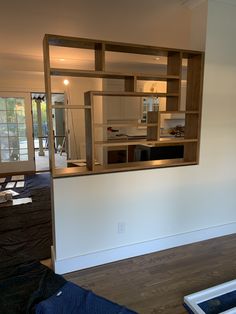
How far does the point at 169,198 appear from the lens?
101 inches

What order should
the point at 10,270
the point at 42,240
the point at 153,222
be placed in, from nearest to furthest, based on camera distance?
the point at 10,270
the point at 153,222
the point at 42,240

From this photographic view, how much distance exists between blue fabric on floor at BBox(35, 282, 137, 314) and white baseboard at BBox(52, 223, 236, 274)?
0.27 metres

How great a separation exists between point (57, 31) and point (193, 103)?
2115mm

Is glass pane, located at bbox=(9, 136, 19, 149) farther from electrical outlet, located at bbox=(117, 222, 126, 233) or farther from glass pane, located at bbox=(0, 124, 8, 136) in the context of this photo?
electrical outlet, located at bbox=(117, 222, 126, 233)

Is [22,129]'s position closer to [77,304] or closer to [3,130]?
[3,130]

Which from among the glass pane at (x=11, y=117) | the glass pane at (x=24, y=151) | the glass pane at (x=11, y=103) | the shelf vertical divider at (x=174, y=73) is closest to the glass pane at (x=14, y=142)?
the glass pane at (x=24, y=151)

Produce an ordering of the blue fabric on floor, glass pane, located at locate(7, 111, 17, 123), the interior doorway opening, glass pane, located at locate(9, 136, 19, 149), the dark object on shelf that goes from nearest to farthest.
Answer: the blue fabric on floor
the dark object on shelf
glass pane, located at locate(7, 111, 17, 123)
glass pane, located at locate(9, 136, 19, 149)
the interior doorway opening

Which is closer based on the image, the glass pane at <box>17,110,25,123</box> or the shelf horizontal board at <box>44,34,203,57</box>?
the shelf horizontal board at <box>44,34,203,57</box>

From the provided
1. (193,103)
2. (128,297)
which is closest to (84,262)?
(128,297)

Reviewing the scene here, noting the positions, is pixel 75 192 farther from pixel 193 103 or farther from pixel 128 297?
pixel 193 103

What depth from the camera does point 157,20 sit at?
2.93 m

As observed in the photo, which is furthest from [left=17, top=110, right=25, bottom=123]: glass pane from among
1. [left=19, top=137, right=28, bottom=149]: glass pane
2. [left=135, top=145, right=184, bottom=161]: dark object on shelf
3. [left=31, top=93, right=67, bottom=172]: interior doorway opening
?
[left=135, top=145, right=184, bottom=161]: dark object on shelf

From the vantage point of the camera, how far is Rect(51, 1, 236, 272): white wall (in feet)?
7.29

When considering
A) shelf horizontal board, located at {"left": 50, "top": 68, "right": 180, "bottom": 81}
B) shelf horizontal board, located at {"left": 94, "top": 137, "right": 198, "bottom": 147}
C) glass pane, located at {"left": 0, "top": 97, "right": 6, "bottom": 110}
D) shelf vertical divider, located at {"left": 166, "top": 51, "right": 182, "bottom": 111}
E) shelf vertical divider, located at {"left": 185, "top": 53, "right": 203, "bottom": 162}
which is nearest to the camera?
shelf horizontal board, located at {"left": 50, "top": 68, "right": 180, "bottom": 81}
